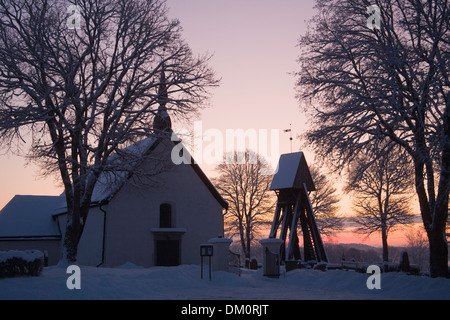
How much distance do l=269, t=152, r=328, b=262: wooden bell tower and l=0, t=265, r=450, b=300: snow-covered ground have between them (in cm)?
1181

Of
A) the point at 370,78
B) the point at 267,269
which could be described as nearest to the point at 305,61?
the point at 370,78

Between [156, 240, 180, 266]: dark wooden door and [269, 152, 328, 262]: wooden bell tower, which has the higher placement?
[269, 152, 328, 262]: wooden bell tower

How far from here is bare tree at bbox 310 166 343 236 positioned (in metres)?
39.0

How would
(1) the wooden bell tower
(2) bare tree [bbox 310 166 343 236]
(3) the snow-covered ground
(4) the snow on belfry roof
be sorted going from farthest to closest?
(2) bare tree [bbox 310 166 343 236] < (4) the snow on belfry roof < (1) the wooden bell tower < (3) the snow-covered ground

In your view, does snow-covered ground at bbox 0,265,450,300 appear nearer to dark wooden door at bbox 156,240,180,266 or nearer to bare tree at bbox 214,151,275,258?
dark wooden door at bbox 156,240,180,266

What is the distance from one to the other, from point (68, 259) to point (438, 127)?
1544 cm

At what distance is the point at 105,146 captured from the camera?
18797 millimetres

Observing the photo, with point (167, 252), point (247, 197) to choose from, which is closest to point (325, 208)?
point (247, 197)

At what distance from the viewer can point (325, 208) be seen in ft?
128

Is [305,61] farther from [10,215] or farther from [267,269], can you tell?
[10,215]

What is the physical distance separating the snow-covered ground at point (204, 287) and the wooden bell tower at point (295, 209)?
11.8 meters

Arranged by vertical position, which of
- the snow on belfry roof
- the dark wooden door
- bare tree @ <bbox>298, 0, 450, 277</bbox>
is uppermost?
bare tree @ <bbox>298, 0, 450, 277</bbox>

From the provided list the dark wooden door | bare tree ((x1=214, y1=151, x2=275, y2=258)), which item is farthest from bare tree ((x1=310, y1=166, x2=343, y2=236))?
the dark wooden door

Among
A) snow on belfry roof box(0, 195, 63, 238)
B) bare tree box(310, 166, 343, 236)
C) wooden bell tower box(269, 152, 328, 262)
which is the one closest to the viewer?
wooden bell tower box(269, 152, 328, 262)
